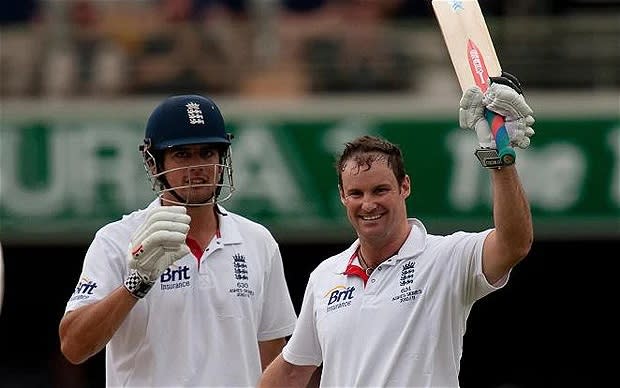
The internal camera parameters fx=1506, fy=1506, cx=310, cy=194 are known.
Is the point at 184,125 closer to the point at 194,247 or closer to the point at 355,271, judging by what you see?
the point at 194,247

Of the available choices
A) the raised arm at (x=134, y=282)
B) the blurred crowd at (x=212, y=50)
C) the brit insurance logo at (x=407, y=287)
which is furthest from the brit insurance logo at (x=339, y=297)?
the blurred crowd at (x=212, y=50)

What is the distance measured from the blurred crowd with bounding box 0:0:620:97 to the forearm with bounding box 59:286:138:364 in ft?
18.5

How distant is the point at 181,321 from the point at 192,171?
44 centimetres

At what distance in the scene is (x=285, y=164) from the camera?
31.0 feet

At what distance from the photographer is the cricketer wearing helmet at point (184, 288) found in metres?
4.31

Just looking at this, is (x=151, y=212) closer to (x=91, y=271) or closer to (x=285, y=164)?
(x=91, y=271)

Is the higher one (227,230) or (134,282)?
(227,230)

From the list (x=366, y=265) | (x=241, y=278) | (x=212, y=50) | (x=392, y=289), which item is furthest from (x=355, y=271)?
(x=212, y=50)

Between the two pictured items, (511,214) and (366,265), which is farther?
(366,265)

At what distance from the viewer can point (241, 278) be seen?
4.49 m

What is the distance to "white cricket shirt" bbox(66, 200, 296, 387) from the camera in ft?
14.3

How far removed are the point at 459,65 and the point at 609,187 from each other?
5702mm

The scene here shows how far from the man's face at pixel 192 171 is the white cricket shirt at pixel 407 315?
0.51 metres

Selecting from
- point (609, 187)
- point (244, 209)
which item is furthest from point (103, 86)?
point (609, 187)
